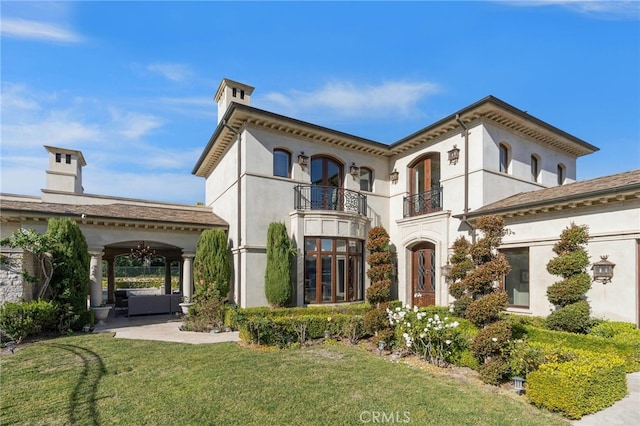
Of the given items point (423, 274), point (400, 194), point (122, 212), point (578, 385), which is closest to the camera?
point (578, 385)

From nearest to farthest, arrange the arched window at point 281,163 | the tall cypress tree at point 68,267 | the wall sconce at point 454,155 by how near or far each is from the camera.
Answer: the tall cypress tree at point 68,267 → the wall sconce at point 454,155 → the arched window at point 281,163

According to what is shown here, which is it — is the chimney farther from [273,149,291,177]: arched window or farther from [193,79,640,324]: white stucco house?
[273,149,291,177]: arched window

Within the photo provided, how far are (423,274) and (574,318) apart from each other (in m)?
6.18

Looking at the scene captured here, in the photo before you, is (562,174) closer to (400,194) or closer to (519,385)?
(400,194)

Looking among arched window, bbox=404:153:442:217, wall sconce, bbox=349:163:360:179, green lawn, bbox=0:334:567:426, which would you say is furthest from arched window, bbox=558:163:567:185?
green lawn, bbox=0:334:567:426

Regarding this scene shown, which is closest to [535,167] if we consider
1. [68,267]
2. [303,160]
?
[303,160]

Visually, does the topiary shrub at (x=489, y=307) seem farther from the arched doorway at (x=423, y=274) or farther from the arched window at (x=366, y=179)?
the arched window at (x=366, y=179)

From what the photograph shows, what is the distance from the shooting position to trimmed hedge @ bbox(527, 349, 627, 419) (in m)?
5.03

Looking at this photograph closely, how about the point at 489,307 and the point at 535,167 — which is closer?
the point at 489,307

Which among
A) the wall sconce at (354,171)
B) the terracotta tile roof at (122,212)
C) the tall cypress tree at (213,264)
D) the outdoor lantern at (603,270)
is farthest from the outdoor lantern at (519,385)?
the terracotta tile roof at (122,212)

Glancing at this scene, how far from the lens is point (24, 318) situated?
9.26 metres

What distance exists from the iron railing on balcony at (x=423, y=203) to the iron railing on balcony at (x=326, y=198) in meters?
2.06

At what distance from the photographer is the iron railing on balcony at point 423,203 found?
45.5ft

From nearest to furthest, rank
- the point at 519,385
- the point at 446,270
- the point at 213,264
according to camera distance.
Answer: the point at 519,385, the point at 213,264, the point at 446,270
